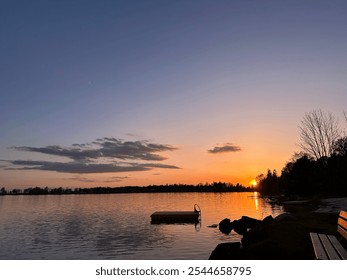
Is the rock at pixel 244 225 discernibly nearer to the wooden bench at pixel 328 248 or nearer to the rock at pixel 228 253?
the rock at pixel 228 253

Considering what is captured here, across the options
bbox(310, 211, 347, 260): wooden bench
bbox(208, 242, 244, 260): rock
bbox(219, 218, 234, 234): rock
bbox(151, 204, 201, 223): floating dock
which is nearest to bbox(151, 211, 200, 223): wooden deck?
bbox(151, 204, 201, 223): floating dock

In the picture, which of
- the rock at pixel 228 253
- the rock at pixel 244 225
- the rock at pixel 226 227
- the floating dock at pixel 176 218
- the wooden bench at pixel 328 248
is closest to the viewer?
the wooden bench at pixel 328 248

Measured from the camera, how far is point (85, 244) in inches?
1158

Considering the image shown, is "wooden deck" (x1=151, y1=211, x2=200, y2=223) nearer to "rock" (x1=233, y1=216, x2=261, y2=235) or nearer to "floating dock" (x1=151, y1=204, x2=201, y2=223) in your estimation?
"floating dock" (x1=151, y1=204, x2=201, y2=223)

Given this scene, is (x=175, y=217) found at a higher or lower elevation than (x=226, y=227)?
→ higher

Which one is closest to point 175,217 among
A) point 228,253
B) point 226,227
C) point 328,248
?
point 226,227

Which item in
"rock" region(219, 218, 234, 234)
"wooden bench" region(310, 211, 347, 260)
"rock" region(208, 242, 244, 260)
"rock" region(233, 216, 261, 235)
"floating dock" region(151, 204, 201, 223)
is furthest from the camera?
"floating dock" region(151, 204, 201, 223)

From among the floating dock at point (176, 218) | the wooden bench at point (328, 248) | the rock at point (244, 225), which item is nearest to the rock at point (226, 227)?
the rock at point (244, 225)

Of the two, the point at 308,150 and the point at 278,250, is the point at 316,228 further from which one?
the point at 308,150

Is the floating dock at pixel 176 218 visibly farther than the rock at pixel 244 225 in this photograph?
Yes

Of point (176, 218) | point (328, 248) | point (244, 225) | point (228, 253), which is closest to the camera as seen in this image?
point (328, 248)

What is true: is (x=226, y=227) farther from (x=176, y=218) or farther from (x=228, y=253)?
(x=228, y=253)
